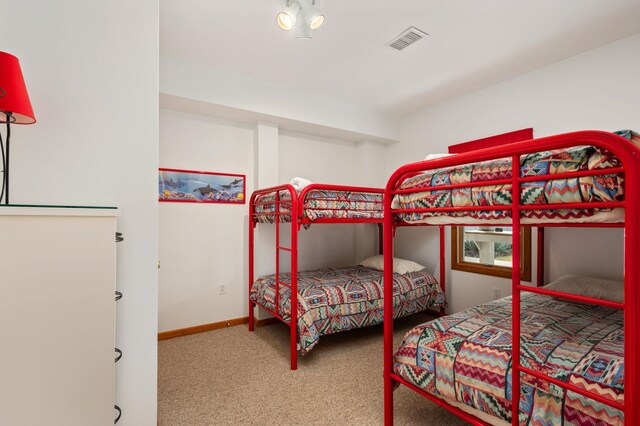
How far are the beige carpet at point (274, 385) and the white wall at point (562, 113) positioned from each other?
1712 mm

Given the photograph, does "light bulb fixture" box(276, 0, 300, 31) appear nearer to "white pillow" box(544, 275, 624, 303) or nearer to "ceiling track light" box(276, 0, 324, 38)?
"ceiling track light" box(276, 0, 324, 38)

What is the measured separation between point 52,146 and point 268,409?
1.91 m

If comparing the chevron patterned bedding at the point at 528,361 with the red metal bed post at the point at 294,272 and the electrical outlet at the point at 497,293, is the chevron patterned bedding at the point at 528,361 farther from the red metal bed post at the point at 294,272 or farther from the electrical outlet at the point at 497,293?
the electrical outlet at the point at 497,293

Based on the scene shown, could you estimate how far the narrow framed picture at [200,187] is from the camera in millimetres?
3166

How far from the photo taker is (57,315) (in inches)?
46.9

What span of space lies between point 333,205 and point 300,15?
1504mm

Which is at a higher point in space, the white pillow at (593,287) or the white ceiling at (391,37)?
the white ceiling at (391,37)

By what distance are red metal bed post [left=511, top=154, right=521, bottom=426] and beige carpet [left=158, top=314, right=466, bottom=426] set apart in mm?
870

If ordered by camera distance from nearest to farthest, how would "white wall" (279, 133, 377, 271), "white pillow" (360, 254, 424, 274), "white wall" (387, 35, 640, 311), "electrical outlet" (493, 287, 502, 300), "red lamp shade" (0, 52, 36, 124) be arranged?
"red lamp shade" (0, 52, 36, 124)
"white wall" (387, 35, 640, 311)
"electrical outlet" (493, 287, 502, 300)
"white pillow" (360, 254, 424, 274)
"white wall" (279, 133, 377, 271)

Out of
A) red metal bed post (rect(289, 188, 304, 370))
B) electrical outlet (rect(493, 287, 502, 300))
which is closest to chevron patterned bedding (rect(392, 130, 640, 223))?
red metal bed post (rect(289, 188, 304, 370))

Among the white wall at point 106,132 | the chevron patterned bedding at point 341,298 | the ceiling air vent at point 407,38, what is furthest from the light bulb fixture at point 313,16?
the chevron patterned bedding at point 341,298

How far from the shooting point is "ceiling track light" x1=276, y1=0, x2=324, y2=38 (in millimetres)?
1958

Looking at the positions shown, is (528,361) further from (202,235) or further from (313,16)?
(202,235)

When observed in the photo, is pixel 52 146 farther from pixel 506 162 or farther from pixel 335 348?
pixel 335 348
